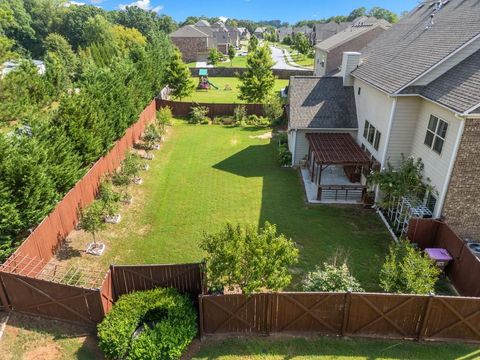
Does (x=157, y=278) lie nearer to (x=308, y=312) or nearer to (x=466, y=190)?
(x=308, y=312)

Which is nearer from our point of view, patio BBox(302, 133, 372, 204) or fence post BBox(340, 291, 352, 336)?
fence post BBox(340, 291, 352, 336)

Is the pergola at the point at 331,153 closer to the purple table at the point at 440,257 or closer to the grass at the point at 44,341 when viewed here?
the purple table at the point at 440,257

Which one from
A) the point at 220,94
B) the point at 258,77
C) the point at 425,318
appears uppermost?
the point at 258,77

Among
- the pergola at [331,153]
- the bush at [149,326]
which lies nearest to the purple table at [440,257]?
the pergola at [331,153]

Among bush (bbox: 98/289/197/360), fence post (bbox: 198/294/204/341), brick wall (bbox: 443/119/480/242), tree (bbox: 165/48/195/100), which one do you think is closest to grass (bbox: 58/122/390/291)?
brick wall (bbox: 443/119/480/242)

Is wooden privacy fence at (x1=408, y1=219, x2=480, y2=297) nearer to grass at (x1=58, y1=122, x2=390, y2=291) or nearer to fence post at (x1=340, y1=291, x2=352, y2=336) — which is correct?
grass at (x1=58, y1=122, x2=390, y2=291)

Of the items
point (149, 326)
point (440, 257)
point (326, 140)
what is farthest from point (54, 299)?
point (326, 140)
